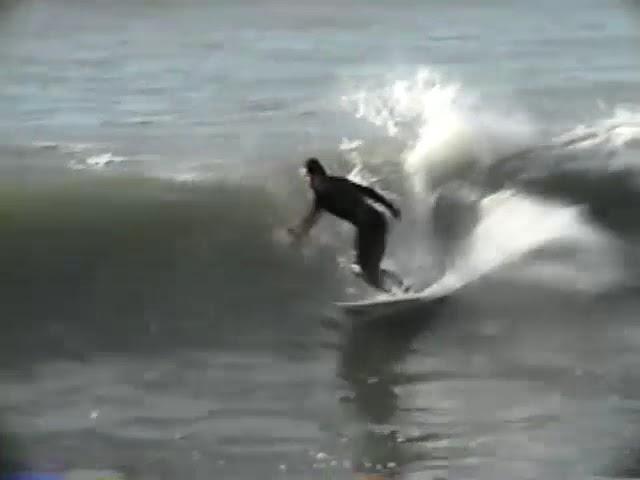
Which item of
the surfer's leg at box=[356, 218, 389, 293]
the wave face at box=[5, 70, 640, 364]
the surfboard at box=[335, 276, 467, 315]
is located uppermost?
the wave face at box=[5, 70, 640, 364]

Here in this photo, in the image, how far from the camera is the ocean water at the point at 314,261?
637cm

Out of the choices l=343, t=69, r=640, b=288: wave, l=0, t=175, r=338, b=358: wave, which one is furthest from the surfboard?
l=0, t=175, r=338, b=358: wave

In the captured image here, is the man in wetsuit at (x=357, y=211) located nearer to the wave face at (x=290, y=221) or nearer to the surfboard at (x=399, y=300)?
the surfboard at (x=399, y=300)

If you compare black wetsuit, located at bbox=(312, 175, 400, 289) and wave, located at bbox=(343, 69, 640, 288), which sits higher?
wave, located at bbox=(343, 69, 640, 288)

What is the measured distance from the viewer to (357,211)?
8070 mm

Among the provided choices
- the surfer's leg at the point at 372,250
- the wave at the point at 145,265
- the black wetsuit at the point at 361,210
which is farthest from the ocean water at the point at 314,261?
the black wetsuit at the point at 361,210

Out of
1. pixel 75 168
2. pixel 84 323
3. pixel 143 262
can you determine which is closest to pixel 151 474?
pixel 84 323

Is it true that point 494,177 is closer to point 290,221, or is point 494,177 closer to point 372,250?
point 290,221

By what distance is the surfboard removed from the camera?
315 inches

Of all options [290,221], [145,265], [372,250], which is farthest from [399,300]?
[290,221]

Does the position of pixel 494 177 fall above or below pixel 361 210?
above

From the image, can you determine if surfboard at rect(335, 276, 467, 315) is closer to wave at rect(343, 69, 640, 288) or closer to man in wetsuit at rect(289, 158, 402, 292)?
man in wetsuit at rect(289, 158, 402, 292)

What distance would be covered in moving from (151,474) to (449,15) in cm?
1506

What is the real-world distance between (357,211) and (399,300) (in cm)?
60
